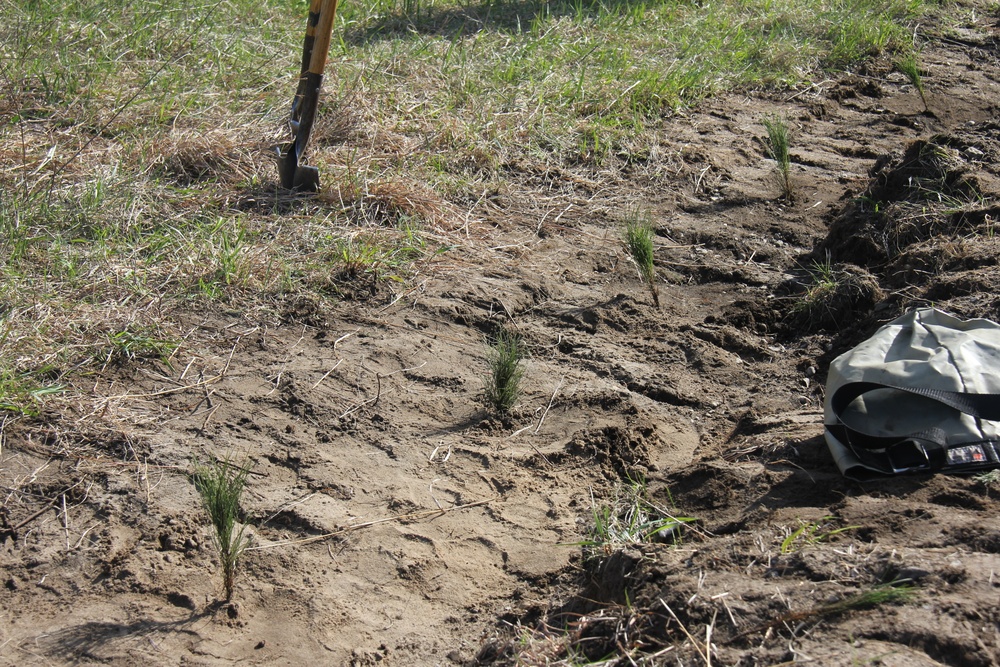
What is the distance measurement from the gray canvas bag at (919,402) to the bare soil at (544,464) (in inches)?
4.0

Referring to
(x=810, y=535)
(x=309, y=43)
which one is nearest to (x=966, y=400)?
(x=810, y=535)

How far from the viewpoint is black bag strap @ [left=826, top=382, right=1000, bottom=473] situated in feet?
7.88

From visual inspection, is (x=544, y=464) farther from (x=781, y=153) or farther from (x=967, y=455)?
(x=781, y=153)

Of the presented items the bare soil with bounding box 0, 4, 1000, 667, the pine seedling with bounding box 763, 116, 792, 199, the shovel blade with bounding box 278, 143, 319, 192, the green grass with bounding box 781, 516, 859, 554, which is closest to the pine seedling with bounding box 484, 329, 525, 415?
the bare soil with bounding box 0, 4, 1000, 667

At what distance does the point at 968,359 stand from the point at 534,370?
1366 millimetres

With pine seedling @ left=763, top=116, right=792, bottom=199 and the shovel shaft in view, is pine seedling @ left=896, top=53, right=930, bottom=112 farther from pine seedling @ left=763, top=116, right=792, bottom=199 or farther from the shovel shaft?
the shovel shaft

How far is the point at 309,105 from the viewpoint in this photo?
13.0 ft

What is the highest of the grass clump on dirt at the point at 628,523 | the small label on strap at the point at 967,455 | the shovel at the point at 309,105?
the shovel at the point at 309,105

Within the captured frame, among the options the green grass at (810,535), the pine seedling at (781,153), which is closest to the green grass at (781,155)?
the pine seedling at (781,153)

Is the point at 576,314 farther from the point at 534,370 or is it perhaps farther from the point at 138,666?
the point at 138,666

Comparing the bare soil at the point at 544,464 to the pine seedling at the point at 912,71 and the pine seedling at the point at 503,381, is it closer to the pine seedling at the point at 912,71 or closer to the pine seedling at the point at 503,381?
the pine seedling at the point at 503,381

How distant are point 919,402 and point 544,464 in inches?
43.0

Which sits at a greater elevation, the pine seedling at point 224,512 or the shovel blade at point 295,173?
the shovel blade at point 295,173

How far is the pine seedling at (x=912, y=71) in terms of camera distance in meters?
4.94
